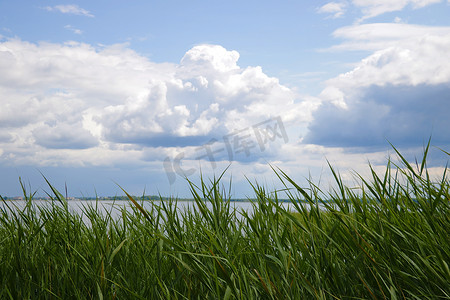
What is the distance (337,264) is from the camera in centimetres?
239

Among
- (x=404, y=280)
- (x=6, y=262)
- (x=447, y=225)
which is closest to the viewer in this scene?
(x=404, y=280)

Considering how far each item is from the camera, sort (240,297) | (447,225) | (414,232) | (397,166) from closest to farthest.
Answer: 1. (240,297)
2. (414,232)
3. (447,225)
4. (397,166)

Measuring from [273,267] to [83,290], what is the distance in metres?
1.27

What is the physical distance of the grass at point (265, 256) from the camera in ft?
7.27

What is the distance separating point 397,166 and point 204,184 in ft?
5.29

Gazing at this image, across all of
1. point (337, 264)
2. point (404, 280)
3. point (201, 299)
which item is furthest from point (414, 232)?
point (201, 299)

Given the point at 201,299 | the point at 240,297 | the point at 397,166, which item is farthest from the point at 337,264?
the point at 397,166

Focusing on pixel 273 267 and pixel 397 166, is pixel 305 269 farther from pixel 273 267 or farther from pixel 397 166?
pixel 397 166

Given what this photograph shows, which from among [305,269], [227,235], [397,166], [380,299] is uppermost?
[397,166]

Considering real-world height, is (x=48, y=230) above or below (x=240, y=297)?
above

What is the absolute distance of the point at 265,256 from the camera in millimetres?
2395

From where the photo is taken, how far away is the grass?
2217 millimetres

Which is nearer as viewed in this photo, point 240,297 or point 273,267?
point 240,297

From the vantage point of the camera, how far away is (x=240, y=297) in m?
2.06
